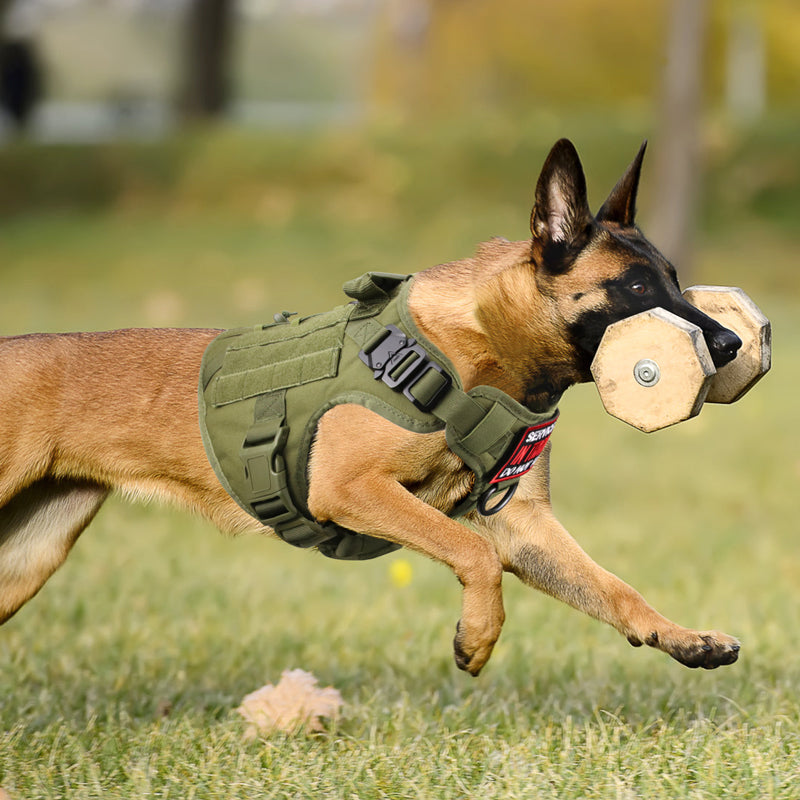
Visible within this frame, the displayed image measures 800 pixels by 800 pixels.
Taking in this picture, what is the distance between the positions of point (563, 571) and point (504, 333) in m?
0.81

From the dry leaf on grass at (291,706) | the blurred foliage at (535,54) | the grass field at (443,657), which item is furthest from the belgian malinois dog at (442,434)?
the blurred foliage at (535,54)

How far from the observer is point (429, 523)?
3.59m

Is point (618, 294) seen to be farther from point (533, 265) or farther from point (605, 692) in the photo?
point (605, 692)

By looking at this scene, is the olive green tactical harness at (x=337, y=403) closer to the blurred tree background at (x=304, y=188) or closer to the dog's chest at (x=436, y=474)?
the dog's chest at (x=436, y=474)

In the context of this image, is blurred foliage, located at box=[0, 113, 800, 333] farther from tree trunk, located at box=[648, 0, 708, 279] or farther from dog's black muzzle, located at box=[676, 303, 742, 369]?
dog's black muzzle, located at box=[676, 303, 742, 369]

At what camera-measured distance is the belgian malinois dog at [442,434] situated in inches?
140

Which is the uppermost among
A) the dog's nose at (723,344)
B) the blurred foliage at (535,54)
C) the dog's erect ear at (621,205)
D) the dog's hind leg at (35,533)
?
the dog's erect ear at (621,205)

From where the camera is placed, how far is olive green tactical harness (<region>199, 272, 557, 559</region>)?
356cm

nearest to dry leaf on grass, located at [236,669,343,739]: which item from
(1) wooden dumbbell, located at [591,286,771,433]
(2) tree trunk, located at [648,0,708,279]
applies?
(1) wooden dumbbell, located at [591,286,771,433]

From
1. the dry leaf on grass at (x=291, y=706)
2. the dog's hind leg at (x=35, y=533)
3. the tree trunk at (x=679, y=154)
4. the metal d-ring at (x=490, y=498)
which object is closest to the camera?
the metal d-ring at (x=490, y=498)

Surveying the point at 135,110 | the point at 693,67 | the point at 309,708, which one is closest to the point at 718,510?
the point at 309,708

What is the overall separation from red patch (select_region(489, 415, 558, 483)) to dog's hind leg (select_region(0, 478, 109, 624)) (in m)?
1.39

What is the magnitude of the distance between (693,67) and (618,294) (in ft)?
46.5

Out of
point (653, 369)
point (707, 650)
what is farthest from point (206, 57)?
point (707, 650)
